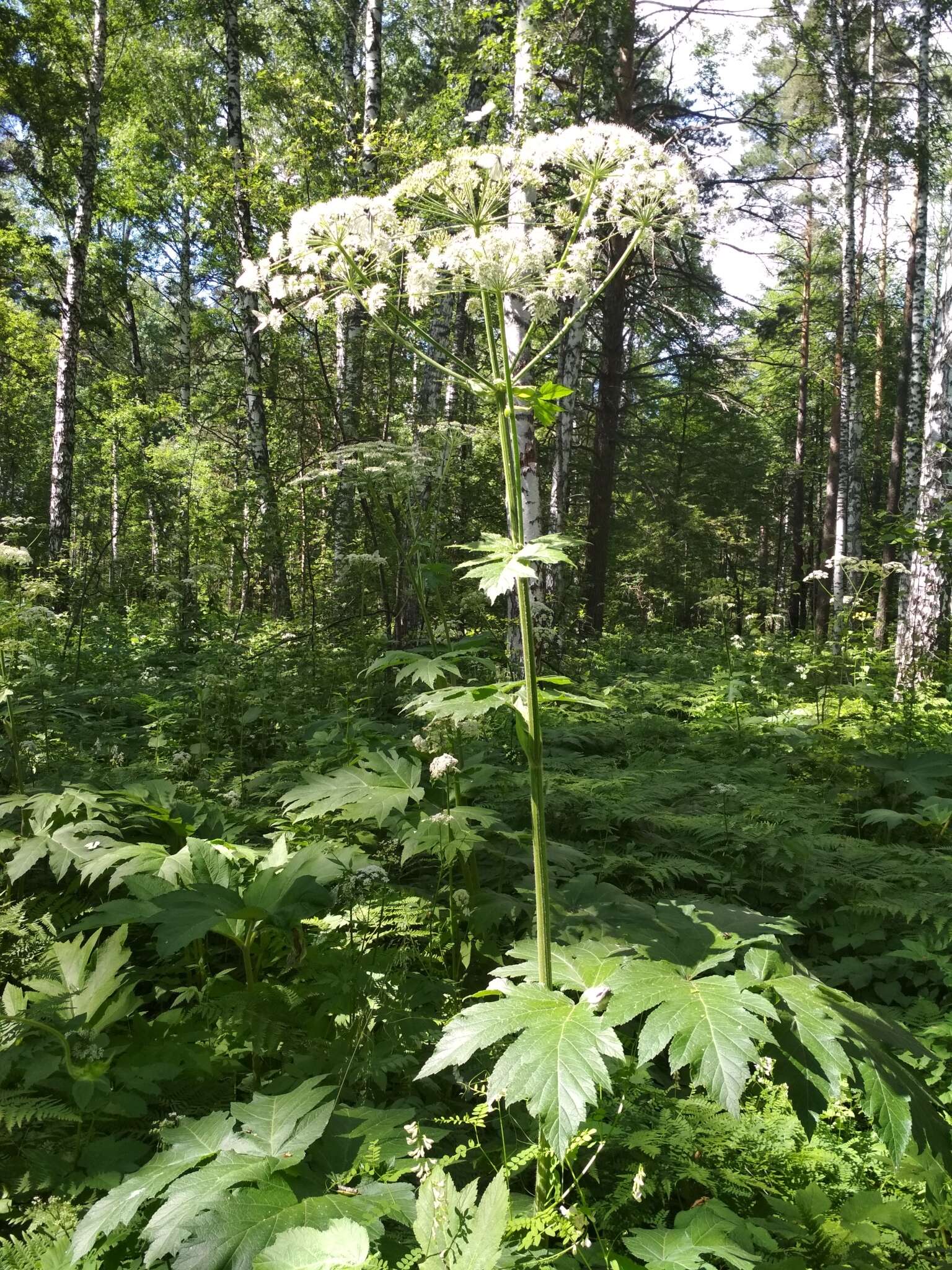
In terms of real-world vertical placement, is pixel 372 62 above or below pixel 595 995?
above

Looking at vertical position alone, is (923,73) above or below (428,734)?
above

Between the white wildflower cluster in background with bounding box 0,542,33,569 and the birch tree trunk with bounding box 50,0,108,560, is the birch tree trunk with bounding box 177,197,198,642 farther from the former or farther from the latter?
the white wildflower cluster in background with bounding box 0,542,33,569

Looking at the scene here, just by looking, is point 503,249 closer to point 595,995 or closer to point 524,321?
point 595,995

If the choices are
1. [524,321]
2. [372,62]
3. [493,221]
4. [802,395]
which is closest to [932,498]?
[524,321]

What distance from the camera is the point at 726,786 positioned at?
3.73 meters

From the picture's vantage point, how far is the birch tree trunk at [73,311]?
11.6m

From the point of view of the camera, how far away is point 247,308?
10922mm

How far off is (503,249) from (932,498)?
28.7 feet

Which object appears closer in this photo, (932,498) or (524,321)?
(524,321)

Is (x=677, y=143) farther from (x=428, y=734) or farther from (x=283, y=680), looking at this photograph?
(x=428, y=734)

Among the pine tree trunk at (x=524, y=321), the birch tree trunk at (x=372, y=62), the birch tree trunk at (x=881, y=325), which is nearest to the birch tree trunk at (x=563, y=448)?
the pine tree trunk at (x=524, y=321)

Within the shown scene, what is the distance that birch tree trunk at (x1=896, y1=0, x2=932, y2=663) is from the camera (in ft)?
44.3

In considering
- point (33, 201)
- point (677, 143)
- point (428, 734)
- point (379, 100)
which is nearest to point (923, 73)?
point (677, 143)

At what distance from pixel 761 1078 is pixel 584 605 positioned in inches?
386
